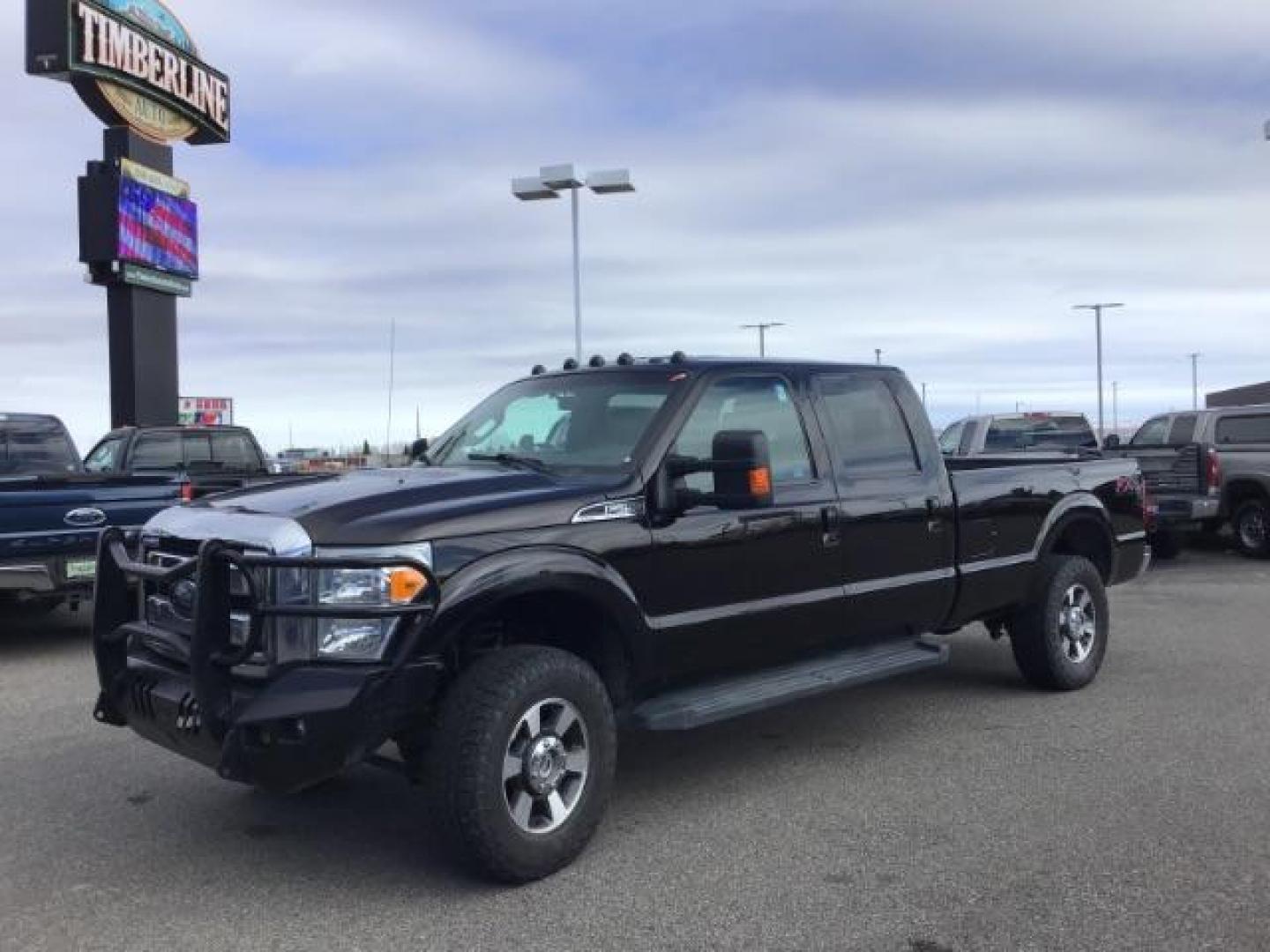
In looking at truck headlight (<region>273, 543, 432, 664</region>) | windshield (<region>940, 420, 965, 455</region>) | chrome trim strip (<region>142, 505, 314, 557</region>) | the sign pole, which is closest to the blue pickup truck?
chrome trim strip (<region>142, 505, 314, 557</region>)

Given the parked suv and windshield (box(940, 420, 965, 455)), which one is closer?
the parked suv

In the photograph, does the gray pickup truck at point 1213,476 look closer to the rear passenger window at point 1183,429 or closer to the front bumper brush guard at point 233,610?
the rear passenger window at point 1183,429

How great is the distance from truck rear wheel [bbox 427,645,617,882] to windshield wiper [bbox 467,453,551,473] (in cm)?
96

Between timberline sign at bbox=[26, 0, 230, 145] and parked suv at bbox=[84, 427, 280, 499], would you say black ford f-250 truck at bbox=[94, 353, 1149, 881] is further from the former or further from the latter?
timberline sign at bbox=[26, 0, 230, 145]

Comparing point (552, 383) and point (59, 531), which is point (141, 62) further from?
point (552, 383)

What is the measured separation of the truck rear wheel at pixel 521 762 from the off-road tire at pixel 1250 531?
12134 millimetres

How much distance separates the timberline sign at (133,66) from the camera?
19109 mm

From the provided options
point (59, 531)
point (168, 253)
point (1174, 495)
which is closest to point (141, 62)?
point (168, 253)

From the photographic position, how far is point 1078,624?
7.10m

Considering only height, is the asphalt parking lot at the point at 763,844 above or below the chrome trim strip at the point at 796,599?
below

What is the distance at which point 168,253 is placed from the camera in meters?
21.6

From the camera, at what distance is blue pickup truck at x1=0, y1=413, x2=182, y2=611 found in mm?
8031

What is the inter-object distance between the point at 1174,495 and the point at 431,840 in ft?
37.5

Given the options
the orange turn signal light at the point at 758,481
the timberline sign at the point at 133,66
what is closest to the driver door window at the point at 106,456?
the timberline sign at the point at 133,66
